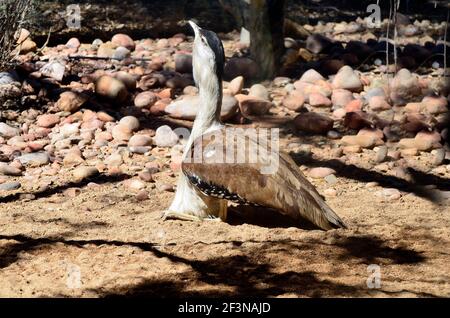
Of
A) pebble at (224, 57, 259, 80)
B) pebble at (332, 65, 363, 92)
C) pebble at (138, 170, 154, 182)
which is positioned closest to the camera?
pebble at (138, 170, 154, 182)

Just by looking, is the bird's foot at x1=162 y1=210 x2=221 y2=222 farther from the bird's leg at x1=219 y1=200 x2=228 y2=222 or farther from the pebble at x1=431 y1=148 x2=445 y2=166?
the pebble at x1=431 y1=148 x2=445 y2=166

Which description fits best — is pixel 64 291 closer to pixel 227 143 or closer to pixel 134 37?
pixel 227 143

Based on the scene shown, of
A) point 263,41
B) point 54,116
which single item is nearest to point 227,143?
point 54,116

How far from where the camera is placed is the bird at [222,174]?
17.0ft

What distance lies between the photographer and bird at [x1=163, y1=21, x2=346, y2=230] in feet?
17.0

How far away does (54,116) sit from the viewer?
25.2 feet

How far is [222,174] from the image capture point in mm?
5207

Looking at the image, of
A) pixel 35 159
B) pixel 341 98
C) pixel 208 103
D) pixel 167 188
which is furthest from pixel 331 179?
pixel 35 159

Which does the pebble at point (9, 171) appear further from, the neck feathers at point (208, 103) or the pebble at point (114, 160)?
the neck feathers at point (208, 103)

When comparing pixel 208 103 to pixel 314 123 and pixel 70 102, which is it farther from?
pixel 70 102

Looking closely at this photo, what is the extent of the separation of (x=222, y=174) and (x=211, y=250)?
0.54m

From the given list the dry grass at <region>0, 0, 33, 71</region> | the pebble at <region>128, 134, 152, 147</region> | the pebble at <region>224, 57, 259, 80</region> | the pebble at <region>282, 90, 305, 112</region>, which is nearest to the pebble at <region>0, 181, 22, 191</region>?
the pebble at <region>128, 134, 152, 147</region>

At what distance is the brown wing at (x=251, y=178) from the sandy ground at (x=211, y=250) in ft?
0.57

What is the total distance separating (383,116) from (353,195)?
6.42ft
